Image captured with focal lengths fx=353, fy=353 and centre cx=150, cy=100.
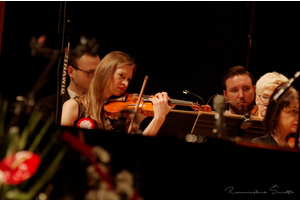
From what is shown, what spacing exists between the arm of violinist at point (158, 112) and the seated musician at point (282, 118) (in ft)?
2.74

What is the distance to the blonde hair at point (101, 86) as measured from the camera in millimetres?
2566

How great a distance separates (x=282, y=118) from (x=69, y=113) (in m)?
1.42

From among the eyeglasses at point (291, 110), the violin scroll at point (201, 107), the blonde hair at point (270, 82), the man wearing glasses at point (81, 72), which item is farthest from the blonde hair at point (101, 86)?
the eyeglasses at point (291, 110)

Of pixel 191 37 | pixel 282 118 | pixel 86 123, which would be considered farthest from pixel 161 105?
pixel 191 37

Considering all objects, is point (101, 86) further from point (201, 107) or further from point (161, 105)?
point (201, 107)

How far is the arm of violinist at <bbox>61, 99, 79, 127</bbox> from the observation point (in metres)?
2.49

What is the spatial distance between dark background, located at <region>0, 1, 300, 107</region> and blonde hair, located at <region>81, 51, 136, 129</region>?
0.59 meters

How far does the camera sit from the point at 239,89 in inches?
136

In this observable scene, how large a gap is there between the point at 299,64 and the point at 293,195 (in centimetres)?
263

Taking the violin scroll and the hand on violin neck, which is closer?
the hand on violin neck

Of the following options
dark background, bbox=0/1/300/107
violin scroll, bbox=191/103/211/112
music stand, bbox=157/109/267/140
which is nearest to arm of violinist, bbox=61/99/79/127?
music stand, bbox=157/109/267/140

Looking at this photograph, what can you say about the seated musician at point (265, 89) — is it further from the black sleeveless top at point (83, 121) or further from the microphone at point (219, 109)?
the microphone at point (219, 109)

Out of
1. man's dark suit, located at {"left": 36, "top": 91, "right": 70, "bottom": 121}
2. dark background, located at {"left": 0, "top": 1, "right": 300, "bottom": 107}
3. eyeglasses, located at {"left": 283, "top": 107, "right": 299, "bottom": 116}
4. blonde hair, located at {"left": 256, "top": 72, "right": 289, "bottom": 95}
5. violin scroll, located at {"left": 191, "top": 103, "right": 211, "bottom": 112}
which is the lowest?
man's dark suit, located at {"left": 36, "top": 91, "right": 70, "bottom": 121}

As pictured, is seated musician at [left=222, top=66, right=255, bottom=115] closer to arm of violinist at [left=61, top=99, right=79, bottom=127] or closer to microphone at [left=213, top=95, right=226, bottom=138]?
arm of violinist at [left=61, top=99, right=79, bottom=127]
